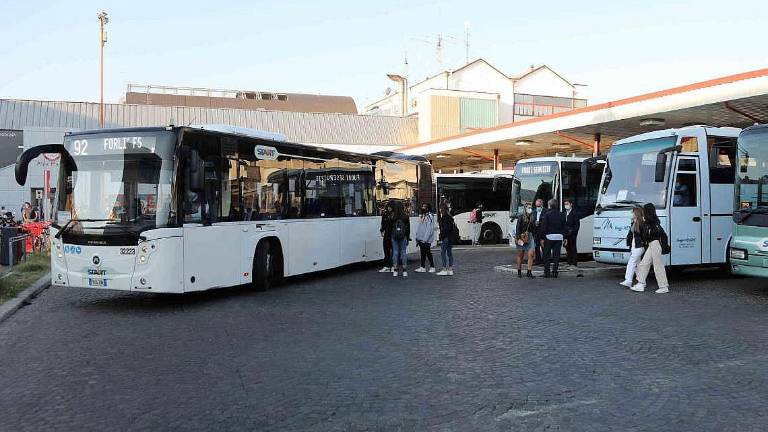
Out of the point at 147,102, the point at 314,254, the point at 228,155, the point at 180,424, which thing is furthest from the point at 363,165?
the point at 147,102

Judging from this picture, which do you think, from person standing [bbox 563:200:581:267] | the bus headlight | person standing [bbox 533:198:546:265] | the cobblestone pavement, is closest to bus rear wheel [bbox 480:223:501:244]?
person standing [bbox 563:200:581:267]

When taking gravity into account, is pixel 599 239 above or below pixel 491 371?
above

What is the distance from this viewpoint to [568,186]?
67.6 feet

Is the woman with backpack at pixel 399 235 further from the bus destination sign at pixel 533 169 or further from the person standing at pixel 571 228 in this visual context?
the bus destination sign at pixel 533 169

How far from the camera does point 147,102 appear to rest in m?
59.2

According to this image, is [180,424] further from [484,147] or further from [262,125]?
[262,125]

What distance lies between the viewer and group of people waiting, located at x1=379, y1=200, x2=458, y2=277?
15562 millimetres

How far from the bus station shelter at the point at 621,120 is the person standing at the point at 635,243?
27.3ft

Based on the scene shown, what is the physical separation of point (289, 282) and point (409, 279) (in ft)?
8.59

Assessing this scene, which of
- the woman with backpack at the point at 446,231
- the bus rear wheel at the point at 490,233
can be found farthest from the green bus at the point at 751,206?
the bus rear wheel at the point at 490,233

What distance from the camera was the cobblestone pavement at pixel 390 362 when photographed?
5312 millimetres

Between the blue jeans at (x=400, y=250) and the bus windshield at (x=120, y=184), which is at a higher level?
the bus windshield at (x=120, y=184)

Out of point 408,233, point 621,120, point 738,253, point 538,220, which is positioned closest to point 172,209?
point 408,233

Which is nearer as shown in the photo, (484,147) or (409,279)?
(409,279)
